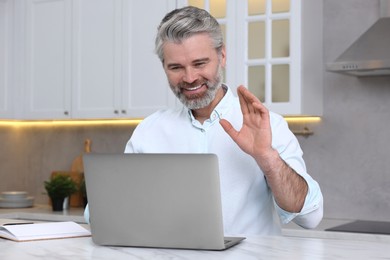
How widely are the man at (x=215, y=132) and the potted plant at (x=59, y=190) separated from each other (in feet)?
→ 6.64

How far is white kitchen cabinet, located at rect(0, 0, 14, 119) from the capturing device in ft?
15.3

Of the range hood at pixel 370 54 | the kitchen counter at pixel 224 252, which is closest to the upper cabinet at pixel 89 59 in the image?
the range hood at pixel 370 54

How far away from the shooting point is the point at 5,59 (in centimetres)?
470

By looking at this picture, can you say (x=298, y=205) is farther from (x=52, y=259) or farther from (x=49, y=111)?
(x=49, y=111)

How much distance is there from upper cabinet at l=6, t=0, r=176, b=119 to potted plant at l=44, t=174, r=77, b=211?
40 cm

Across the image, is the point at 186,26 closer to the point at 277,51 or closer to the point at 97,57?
the point at 277,51

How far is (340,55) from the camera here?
3.70m

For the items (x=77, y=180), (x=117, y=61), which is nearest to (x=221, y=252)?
(x=117, y=61)

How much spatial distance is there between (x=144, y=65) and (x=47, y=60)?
2.43ft

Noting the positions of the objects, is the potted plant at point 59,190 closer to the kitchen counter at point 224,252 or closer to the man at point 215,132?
the man at point 215,132

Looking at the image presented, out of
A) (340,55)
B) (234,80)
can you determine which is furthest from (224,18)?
(340,55)

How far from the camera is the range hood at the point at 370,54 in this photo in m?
3.53

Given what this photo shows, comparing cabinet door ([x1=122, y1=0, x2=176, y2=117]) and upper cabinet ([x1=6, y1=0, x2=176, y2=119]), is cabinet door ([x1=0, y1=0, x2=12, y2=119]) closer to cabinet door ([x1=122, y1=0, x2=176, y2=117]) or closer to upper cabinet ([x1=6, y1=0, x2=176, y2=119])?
upper cabinet ([x1=6, y1=0, x2=176, y2=119])

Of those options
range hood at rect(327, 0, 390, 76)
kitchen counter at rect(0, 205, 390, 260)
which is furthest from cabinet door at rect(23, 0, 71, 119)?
kitchen counter at rect(0, 205, 390, 260)
